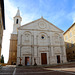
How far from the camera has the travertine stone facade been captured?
23.5m

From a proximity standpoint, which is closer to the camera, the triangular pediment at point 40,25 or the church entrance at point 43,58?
the church entrance at point 43,58

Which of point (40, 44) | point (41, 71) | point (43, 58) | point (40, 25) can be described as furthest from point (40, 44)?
point (41, 71)

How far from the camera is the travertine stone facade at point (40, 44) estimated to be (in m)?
23.5

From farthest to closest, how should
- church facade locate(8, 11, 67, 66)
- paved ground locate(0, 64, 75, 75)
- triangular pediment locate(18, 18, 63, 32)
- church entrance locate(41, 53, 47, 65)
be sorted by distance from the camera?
triangular pediment locate(18, 18, 63, 32), church entrance locate(41, 53, 47, 65), church facade locate(8, 11, 67, 66), paved ground locate(0, 64, 75, 75)

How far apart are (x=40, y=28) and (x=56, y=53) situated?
9.05 metres

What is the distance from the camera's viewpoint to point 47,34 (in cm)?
2642

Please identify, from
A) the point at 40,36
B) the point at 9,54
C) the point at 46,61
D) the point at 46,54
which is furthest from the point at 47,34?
the point at 9,54

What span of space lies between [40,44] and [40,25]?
617cm

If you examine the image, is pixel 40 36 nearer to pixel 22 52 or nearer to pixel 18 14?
pixel 22 52

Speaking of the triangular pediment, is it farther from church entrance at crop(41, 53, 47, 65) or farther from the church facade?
church entrance at crop(41, 53, 47, 65)

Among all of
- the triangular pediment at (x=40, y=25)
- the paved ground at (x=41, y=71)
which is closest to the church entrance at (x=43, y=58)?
the triangular pediment at (x=40, y=25)

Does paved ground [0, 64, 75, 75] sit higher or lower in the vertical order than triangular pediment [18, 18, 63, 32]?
lower

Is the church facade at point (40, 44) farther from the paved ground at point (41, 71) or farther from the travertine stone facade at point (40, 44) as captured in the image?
the paved ground at point (41, 71)

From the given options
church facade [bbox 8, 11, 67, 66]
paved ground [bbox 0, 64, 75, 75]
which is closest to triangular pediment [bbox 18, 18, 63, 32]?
church facade [bbox 8, 11, 67, 66]
